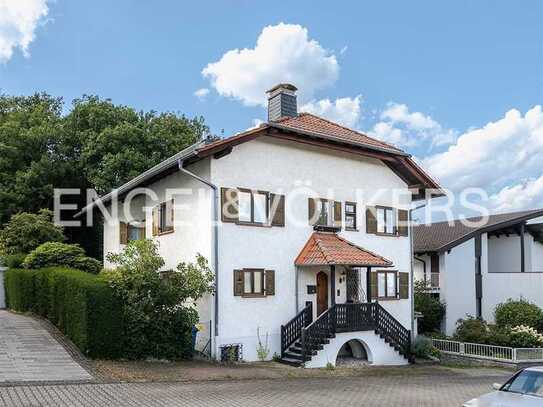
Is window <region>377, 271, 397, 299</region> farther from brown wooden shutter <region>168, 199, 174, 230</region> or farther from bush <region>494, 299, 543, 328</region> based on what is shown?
brown wooden shutter <region>168, 199, 174, 230</region>

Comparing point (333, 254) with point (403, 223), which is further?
point (403, 223)

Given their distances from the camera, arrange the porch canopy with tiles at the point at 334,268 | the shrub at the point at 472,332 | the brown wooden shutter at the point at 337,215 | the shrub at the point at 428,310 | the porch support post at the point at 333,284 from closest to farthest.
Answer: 1. the porch canopy with tiles at the point at 334,268
2. the porch support post at the point at 333,284
3. the brown wooden shutter at the point at 337,215
4. the shrub at the point at 472,332
5. the shrub at the point at 428,310

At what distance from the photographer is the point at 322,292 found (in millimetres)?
21547

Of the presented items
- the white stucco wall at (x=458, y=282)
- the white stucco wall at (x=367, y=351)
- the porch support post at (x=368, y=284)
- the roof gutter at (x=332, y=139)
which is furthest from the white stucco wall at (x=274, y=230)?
the white stucco wall at (x=458, y=282)

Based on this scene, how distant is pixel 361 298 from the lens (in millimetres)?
22484

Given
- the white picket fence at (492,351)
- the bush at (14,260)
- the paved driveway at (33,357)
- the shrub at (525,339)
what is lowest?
the white picket fence at (492,351)

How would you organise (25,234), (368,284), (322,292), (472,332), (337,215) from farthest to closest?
(25,234), (472,332), (337,215), (368,284), (322,292)

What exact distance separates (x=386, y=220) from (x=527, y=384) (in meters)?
14.7

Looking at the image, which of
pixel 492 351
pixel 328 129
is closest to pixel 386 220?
pixel 328 129

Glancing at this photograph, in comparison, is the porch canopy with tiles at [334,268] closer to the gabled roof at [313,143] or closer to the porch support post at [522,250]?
the gabled roof at [313,143]

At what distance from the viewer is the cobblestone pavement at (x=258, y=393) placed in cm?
1160

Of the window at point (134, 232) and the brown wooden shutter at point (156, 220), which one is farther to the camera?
the window at point (134, 232)

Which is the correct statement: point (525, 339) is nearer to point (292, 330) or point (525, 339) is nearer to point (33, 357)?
point (292, 330)

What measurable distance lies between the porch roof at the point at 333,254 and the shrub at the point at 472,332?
847cm
